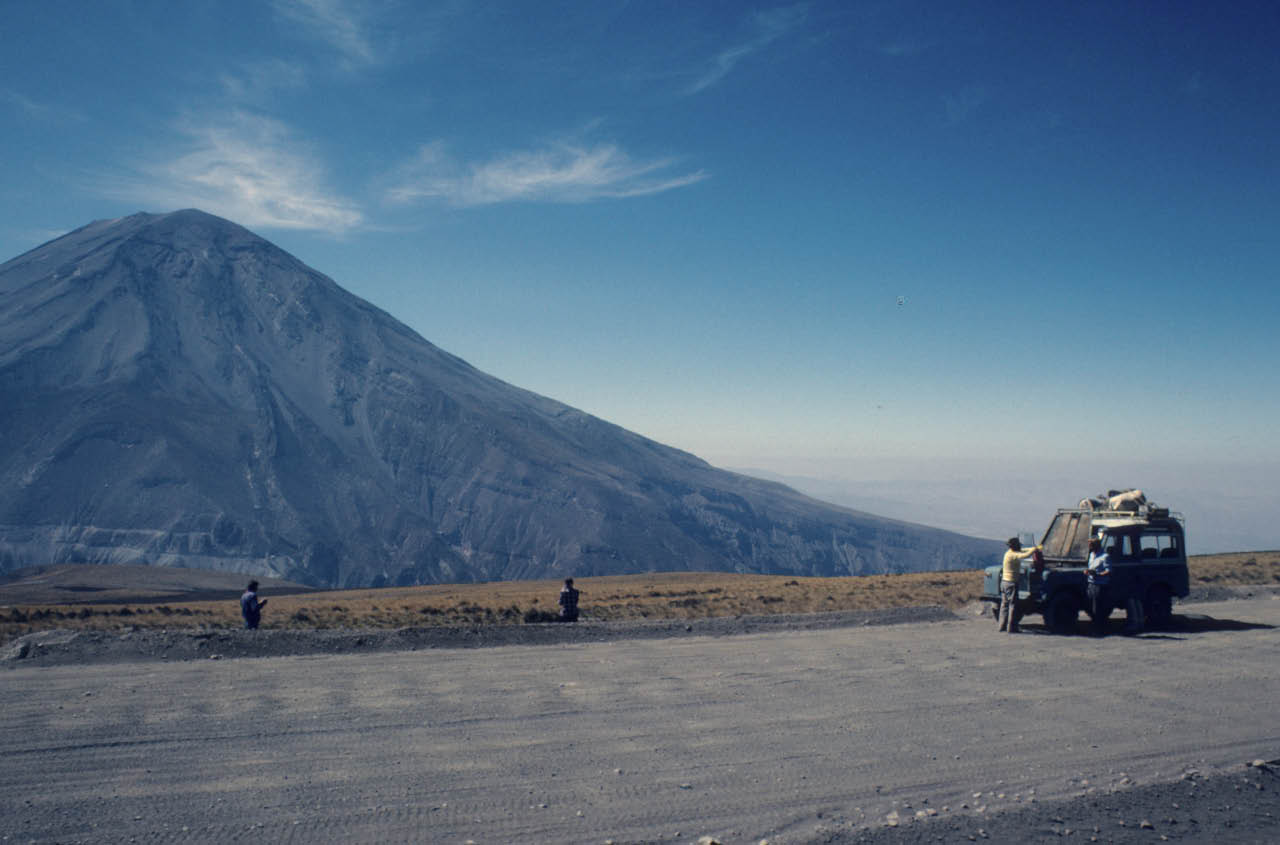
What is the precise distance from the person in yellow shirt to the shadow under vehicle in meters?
0.17

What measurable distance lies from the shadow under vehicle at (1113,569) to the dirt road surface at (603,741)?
2.44 meters

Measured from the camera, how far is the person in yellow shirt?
55.3ft

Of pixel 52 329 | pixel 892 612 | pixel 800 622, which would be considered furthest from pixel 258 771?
pixel 52 329

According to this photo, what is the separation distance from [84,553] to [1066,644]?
6374 inches

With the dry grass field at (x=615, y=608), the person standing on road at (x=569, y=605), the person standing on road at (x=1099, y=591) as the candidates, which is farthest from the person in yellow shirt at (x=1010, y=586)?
the person standing on road at (x=569, y=605)

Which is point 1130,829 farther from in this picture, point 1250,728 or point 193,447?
point 193,447

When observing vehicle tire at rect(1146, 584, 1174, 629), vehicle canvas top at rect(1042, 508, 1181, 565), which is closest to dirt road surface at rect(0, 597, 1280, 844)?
vehicle tire at rect(1146, 584, 1174, 629)

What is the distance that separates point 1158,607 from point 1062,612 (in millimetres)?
2531

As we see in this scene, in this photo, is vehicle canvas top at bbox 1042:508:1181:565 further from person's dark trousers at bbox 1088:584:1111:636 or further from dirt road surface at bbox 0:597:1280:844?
dirt road surface at bbox 0:597:1280:844

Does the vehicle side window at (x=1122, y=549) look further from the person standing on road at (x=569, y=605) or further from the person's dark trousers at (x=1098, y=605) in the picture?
the person standing on road at (x=569, y=605)

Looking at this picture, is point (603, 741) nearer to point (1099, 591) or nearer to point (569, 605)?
point (569, 605)

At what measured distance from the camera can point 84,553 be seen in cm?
13888

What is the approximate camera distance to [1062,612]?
17.0m

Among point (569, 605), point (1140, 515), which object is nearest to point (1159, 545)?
point (1140, 515)
